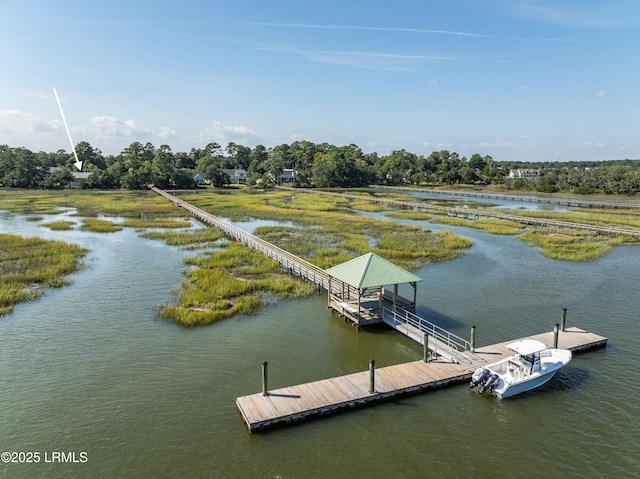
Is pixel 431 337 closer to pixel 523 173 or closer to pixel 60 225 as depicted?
pixel 60 225

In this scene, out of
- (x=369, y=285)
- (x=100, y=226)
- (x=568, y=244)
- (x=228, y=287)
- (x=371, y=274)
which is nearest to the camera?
(x=369, y=285)

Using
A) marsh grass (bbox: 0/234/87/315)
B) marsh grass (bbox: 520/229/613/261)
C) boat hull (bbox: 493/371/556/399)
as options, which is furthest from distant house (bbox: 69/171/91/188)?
boat hull (bbox: 493/371/556/399)

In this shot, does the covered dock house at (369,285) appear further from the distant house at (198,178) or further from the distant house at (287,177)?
the distant house at (287,177)

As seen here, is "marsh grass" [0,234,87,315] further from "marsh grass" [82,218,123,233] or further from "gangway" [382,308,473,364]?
"gangway" [382,308,473,364]

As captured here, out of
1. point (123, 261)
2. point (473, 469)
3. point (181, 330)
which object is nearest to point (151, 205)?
point (123, 261)

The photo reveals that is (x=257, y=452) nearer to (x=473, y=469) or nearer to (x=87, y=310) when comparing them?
(x=473, y=469)

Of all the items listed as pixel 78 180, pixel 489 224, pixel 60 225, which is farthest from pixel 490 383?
pixel 78 180

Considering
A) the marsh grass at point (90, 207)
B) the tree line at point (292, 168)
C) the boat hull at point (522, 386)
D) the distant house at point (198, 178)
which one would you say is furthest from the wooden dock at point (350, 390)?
the distant house at point (198, 178)
